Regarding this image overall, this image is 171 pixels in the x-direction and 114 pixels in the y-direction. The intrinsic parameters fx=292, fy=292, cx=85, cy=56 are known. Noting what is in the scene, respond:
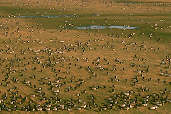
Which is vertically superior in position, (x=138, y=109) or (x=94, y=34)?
(x=94, y=34)

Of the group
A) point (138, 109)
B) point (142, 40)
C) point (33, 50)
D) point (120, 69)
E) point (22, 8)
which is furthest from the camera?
point (22, 8)

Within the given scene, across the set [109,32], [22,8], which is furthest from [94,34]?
[22,8]

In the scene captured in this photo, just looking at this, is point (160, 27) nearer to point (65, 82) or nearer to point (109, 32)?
point (109, 32)

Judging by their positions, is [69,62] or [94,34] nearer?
[69,62]

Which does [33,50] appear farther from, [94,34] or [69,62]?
[94,34]

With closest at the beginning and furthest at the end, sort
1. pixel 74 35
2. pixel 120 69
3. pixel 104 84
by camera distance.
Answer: pixel 104 84 → pixel 120 69 → pixel 74 35

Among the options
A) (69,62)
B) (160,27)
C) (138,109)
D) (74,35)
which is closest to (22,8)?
(74,35)
